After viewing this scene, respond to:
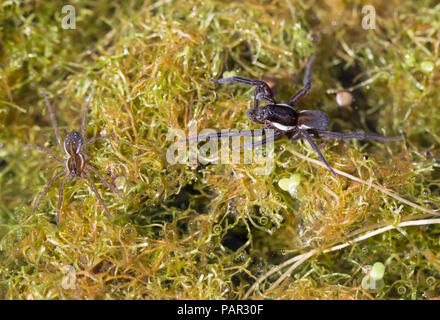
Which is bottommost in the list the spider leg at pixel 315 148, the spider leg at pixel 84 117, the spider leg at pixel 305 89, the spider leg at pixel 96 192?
the spider leg at pixel 96 192

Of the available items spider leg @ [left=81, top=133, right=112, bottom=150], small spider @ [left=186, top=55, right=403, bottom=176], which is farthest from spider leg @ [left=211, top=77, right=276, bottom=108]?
spider leg @ [left=81, top=133, right=112, bottom=150]

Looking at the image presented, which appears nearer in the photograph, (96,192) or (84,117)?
(96,192)

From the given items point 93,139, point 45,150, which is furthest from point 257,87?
point 45,150

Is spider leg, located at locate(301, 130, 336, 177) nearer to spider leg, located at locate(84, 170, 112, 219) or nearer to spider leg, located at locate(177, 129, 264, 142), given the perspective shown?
spider leg, located at locate(177, 129, 264, 142)

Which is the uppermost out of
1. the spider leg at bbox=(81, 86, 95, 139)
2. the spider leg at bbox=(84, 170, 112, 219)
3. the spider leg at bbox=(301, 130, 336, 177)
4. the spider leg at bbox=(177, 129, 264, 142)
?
the spider leg at bbox=(81, 86, 95, 139)

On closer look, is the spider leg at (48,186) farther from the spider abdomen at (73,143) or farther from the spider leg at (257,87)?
the spider leg at (257,87)

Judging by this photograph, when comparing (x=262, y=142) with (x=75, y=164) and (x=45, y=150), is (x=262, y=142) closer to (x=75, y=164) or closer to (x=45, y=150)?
(x=75, y=164)

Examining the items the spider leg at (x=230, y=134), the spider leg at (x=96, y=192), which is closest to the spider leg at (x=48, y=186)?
the spider leg at (x=96, y=192)

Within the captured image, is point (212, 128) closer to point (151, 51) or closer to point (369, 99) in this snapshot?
point (151, 51)
